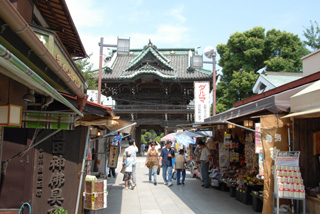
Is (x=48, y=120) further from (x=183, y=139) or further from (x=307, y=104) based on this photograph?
(x=183, y=139)

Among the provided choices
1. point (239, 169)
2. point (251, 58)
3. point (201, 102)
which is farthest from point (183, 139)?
point (251, 58)

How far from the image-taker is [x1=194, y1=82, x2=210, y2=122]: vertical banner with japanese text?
60.2 feet

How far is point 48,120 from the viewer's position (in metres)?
5.11

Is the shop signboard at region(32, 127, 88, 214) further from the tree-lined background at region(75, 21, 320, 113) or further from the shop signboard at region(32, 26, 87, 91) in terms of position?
the tree-lined background at region(75, 21, 320, 113)

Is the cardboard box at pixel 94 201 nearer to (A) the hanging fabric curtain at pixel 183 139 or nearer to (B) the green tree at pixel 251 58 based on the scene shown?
(A) the hanging fabric curtain at pixel 183 139

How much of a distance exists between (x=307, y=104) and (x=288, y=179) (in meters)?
1.67

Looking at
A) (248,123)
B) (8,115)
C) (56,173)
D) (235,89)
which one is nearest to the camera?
(8,115)

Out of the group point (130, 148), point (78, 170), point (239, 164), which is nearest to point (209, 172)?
point (239, 164)

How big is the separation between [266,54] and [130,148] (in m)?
22.8

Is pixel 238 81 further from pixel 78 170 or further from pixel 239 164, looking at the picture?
pixel 78 170

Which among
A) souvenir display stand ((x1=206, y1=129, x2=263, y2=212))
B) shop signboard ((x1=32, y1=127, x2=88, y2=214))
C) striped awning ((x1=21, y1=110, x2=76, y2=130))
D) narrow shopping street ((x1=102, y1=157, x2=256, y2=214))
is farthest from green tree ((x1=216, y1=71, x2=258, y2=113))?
striped awning ((x1=21, y1=110, x2=76, y2=130))

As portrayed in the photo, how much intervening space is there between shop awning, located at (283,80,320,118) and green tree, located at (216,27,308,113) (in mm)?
22108

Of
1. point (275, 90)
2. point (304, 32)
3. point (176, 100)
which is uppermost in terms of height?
point (304, 32)

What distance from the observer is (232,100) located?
28.4 metres
